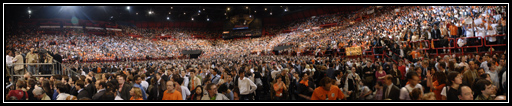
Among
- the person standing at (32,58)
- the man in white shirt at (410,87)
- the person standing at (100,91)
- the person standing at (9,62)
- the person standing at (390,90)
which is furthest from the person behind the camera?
the person standing at (32,58)

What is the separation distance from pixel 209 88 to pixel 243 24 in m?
39.9

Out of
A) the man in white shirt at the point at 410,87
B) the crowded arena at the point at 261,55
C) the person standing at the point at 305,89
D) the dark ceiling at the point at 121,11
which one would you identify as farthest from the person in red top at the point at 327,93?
the dark ceiling at the point at 121,11

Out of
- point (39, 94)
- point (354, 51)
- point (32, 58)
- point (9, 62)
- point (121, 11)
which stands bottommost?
point (39, 94)

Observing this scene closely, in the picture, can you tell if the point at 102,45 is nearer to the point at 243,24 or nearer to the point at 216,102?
the point at 243,24

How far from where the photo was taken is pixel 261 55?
1088 inches

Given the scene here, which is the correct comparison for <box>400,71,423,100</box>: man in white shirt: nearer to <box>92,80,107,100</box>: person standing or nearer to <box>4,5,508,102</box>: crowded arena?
<box>4,5,508,102</box>: crowded arena

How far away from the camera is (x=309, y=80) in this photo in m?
4.91

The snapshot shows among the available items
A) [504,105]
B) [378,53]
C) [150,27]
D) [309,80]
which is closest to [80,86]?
[309,80]

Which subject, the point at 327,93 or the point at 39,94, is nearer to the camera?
the point at 327,93

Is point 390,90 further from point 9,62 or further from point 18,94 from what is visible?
point 9,62

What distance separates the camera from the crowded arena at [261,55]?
4.39 meters

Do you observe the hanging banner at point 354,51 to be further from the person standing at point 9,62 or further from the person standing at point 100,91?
→ the person standing at point 9,62

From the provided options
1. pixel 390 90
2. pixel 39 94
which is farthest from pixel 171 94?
pixel 390 90

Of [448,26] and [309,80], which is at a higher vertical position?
[448,26]
